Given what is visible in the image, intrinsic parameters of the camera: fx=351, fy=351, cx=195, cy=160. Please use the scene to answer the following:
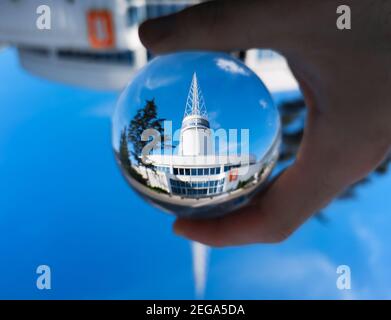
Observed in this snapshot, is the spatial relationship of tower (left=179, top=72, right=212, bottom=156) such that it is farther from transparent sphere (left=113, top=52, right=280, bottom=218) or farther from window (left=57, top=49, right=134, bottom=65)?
window (left=57, top=49, right=134, bottom=65)

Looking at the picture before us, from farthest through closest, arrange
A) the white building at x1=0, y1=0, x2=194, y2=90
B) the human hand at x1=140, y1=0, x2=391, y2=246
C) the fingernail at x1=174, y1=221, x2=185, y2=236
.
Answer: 1. the white building at x1=0, y1=0, x2=194, y2=90
2. the fingernail at x1=174, y1=221, x2=185, y2=236
3. the human hand at x1=140, y1=0, x2=391, y2=246

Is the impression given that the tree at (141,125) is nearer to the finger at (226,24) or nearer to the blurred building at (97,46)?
the finger at (226,24)

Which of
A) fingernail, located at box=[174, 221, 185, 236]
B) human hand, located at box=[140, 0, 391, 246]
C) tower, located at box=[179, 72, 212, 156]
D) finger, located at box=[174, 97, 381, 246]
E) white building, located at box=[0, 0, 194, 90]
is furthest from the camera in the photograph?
white building, located at box=[0, 0, 194, 90]

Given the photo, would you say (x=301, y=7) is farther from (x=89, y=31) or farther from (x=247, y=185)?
(x=89, y=31)

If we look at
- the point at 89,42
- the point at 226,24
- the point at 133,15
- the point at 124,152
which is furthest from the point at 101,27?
the point at 124,152

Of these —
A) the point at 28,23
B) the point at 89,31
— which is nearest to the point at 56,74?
the point at 89,31

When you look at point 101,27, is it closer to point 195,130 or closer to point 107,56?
point 107,56

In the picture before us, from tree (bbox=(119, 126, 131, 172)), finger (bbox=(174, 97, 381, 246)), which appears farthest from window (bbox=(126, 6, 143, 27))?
tree (bbox=(119, 126, 131, 172))

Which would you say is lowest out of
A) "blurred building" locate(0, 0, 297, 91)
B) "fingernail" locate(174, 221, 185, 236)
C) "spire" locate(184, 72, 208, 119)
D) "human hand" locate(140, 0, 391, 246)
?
"fingernail" locate(174, 221, 185, 236)
